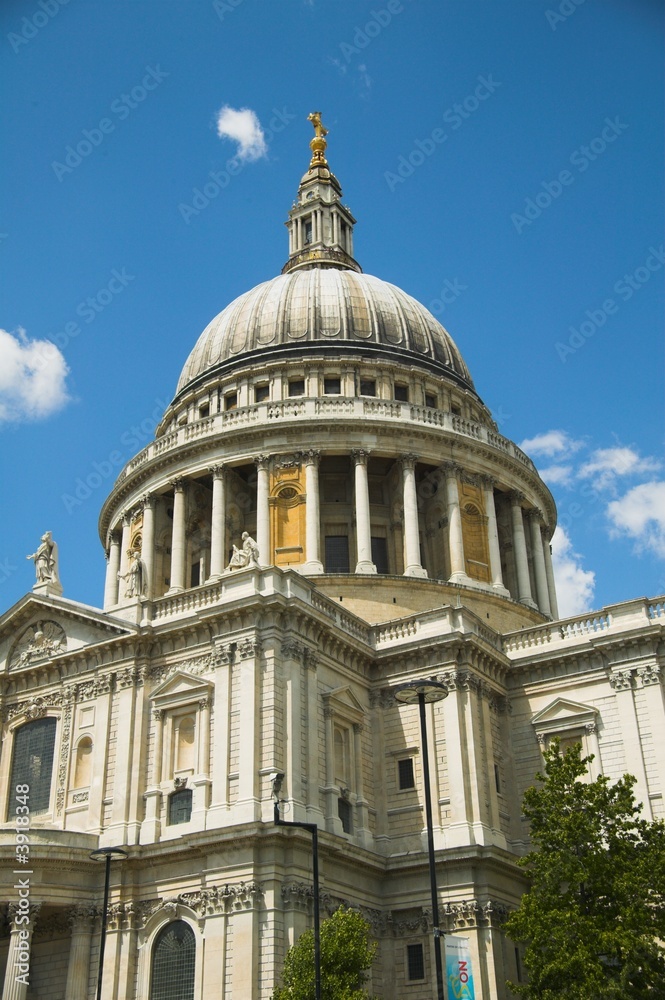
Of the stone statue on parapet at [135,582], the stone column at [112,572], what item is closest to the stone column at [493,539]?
the stone statue on parapet at [135,582]

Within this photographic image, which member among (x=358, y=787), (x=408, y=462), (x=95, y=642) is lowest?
(x=358, y=787)

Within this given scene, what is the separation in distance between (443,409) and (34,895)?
34.7 metres

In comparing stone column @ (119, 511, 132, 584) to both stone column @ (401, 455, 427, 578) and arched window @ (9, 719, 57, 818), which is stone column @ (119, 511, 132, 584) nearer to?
stone column @ (401, 455, 427, 578)

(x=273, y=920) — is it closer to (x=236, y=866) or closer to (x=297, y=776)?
(x=236, y=866)

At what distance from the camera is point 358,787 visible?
3897cm

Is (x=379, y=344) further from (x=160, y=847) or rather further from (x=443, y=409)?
(x=160, y=847)

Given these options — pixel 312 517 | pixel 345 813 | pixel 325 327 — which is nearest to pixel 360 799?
pixel 345 813

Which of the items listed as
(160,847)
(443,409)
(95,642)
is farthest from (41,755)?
(443,409)

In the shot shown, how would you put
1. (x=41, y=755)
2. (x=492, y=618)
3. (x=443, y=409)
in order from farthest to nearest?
(x=443, y=409) < (x=492, y=618) < (x=41, y=755)

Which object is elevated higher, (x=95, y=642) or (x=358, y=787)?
(x=95, y=642)

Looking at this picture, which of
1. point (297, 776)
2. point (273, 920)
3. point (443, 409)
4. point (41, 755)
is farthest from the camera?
point (443, 409)

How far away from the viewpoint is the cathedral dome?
61500 mm

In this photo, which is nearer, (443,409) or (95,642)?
(95,642)

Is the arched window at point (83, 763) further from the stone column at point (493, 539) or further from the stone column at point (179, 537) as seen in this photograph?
the stone column at point (493, 539)
